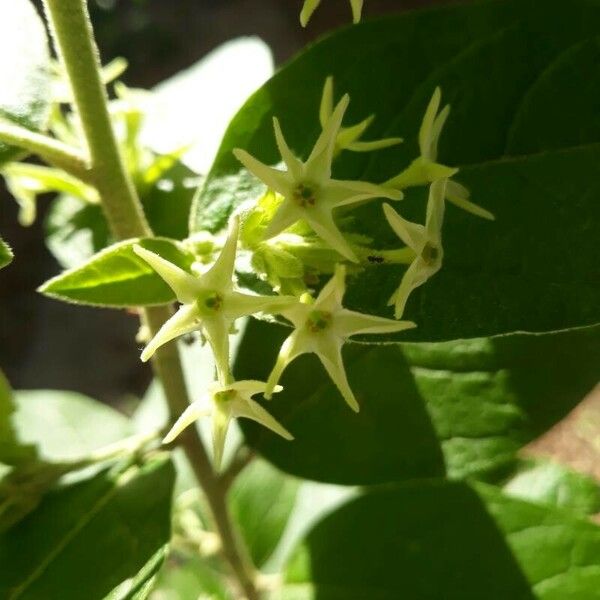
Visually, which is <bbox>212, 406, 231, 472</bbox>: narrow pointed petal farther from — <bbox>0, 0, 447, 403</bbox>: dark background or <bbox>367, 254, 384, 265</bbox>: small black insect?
<bbox>0, 0, 447, 403</bbox>: dark background

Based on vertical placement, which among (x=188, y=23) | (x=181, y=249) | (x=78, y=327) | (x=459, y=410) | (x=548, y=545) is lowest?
(x=548, y=545)

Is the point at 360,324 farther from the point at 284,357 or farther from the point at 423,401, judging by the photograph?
the point at 423,401

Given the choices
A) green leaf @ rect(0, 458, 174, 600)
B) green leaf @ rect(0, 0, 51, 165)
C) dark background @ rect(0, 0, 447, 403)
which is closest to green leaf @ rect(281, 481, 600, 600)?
green leaf @ rect(0, 458, 174, 600)

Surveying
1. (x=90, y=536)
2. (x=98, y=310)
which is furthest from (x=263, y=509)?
(x=98, y=310)

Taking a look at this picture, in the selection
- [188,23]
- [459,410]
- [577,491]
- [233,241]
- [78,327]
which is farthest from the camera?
[188,23]

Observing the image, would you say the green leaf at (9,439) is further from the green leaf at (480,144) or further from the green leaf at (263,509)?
the green leaf at (263,509)

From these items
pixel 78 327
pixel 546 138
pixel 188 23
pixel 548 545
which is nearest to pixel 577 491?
pixel 548 545

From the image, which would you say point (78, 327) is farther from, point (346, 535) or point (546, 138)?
point (546, 138)
